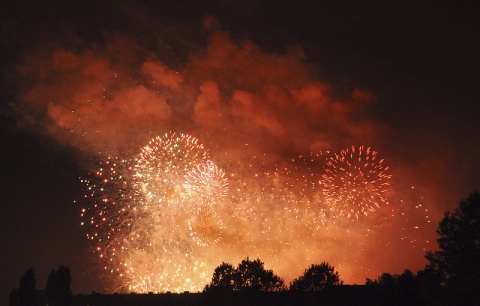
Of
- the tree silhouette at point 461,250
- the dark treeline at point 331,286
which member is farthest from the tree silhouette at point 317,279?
the tree silhouette at point 461,250

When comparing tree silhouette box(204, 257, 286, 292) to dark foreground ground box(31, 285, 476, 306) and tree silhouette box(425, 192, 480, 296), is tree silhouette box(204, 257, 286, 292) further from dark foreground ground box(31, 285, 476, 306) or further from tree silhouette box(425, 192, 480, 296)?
tree silhouette box(425, 192, 480, 296)

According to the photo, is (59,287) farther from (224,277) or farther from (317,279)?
(317,279)

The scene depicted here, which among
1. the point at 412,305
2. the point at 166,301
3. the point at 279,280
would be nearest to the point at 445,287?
the point at 412,305

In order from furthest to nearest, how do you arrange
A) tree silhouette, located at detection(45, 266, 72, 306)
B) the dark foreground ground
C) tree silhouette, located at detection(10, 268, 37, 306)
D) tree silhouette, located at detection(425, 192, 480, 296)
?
tree silhouette, located at detection(10, 268, 37, 306)
tree silhouette, located at detection(45, 266, 72, 306)
the dark foreground ground
tree silhouette, located at detection(425, 192, 480, 296)

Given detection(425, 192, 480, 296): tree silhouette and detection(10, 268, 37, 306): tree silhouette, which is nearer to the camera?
detection(425, 192, 480, 296): tree silhouette

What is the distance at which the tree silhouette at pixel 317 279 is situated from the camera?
42531mm

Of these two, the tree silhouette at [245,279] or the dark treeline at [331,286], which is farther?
the tree silhouette at [245,279]

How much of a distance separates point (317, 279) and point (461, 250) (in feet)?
53.3

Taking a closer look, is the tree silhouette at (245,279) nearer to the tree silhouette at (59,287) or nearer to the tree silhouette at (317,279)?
the tree silhouette at (317,279)

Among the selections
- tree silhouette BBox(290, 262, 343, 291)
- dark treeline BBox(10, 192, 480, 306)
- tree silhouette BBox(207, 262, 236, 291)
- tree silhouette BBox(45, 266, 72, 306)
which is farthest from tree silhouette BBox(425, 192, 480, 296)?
tree silhouette BBox(45, 266, 72, 306)

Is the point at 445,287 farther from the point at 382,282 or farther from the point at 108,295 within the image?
the point at 108,295

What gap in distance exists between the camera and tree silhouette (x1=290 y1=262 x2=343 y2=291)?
42.5 meters

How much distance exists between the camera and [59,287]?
1639 inches

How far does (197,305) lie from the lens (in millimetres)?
42375
